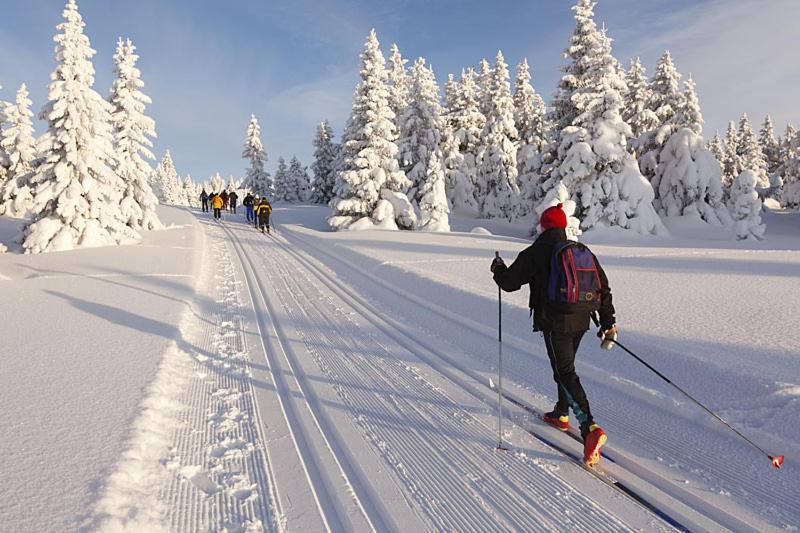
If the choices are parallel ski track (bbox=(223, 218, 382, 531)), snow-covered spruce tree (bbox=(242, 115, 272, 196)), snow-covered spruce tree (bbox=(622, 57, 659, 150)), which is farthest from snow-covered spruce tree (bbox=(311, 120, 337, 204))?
parallel ski track (bbox=(223, 218, 382, 531))

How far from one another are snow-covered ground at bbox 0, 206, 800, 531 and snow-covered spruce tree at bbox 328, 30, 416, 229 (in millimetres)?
17418

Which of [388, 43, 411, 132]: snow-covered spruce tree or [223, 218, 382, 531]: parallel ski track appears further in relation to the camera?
[388, 43, 411, 132]: snow-covered spruce tree

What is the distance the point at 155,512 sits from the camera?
2.91 m

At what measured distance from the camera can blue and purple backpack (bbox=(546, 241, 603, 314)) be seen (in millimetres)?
3535

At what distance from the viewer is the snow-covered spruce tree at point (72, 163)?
712 inches

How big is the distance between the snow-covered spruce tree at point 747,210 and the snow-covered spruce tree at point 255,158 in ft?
168

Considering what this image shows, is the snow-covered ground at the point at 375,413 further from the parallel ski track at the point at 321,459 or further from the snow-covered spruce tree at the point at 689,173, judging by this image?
the snow-covered spruce tree at the point at 689,173

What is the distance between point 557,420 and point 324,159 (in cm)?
5362

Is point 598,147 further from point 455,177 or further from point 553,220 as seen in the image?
point 553,220

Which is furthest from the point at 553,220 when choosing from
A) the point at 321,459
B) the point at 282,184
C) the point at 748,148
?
the point at 748,148

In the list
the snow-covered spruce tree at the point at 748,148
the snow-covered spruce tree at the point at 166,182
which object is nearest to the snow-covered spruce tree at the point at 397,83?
the snow-covered spruce tree at the point at 748,148

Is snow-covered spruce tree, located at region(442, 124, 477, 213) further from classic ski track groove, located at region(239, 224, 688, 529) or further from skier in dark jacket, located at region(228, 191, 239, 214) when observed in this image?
classic ski track groove, located at region(239, 224, 688, 529)

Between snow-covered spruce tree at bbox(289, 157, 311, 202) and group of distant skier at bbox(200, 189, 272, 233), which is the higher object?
snow-covered spruce tree at bbox(289, 157, 311, 202)

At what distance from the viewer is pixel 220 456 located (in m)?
3.65
